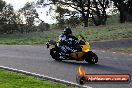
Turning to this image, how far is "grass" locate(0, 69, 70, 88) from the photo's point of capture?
1260 centimetres

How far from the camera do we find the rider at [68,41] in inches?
768

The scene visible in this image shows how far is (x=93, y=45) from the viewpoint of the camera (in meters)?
31.2

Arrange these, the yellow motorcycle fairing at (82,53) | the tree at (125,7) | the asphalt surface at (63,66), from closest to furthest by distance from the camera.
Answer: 1. the asphalt surface at (63,66)
2. the yellow motorcycle fairing at (82,53)
3. the tree at (125,7)

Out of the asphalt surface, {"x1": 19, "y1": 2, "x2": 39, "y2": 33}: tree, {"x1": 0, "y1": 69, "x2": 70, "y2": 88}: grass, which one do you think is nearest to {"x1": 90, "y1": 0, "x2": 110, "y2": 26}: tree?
{"x1": 19, "y1": 2, "x2": 39, "y2": 33}: tree

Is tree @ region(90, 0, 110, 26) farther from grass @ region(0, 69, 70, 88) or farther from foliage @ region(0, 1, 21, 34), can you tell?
grass @ region(0, 69, 70, 88)

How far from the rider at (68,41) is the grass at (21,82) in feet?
15.5

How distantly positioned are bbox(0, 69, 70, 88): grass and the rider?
186 inches

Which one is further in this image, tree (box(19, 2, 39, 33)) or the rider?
tree (box(19, 2, 39, 33))

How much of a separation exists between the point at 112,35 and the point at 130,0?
20872 millimetres

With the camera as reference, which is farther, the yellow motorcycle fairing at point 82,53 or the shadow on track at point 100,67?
the yellow motorcycle fairing at point 82,53

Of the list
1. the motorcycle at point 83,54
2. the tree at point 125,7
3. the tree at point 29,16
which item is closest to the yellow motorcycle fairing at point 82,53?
the motorcycle at point 83,54

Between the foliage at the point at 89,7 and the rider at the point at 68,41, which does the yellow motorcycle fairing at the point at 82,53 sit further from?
the foliage at the point at 89,7

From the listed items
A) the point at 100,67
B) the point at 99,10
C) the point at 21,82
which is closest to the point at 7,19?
the point at 99,10

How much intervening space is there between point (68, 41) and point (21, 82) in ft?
21.6
